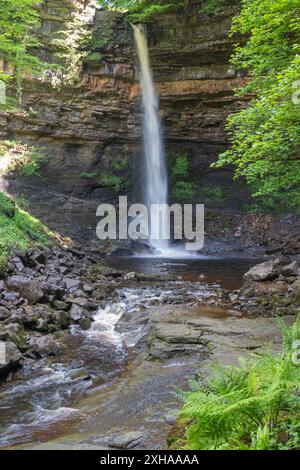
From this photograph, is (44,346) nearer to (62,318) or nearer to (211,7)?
(62,318)

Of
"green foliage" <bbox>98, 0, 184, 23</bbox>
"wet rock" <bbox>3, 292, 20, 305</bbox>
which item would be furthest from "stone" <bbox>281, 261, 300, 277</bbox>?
"green foliage" <bbox>98, 0, 184, 23</bbox>

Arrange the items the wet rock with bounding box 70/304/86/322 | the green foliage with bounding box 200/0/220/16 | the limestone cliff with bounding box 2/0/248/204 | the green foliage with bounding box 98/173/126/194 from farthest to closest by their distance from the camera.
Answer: the green foliage with bounding box 98/173/126/194
the limestone cliff with bounding box 2/0/248/204
the green foliage with bounding box 200/0/220/16
the wet rock with bounding box 70/304/86/322

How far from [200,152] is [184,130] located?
1.91 meters

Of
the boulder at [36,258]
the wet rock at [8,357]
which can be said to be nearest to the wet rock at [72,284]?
the boulder at [36,258]

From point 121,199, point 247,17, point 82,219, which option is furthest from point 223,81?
point 247,17

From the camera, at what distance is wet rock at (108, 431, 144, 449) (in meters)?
3.46

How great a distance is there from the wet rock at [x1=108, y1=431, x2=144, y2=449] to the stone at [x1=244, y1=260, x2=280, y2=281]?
962cm

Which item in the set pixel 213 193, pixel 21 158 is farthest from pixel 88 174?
pixel 213 193

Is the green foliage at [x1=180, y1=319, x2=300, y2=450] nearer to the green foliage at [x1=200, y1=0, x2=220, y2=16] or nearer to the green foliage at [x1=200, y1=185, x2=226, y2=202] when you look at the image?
the green foliage at [x1=200, y1=0, x2=220, y2=16]

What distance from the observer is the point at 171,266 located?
1680cm

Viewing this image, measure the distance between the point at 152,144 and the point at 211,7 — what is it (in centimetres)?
832

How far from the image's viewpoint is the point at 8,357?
19.8 feet

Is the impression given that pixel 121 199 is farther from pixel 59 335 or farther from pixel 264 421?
pixel 264 421
